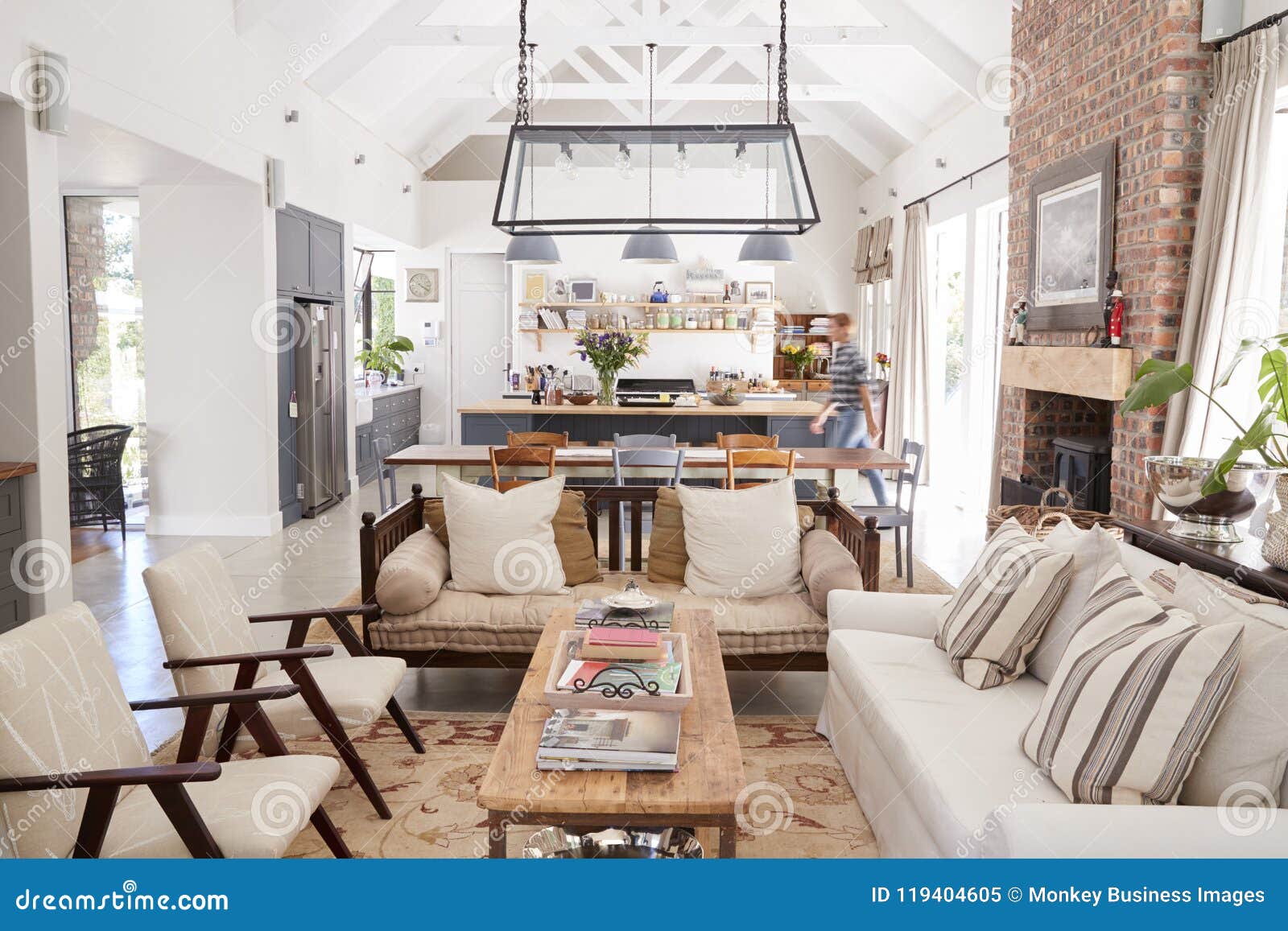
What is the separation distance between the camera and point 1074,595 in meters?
2.79

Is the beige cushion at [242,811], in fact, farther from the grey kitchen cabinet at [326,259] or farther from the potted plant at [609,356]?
the grey kitchen cabinet at [326,259]

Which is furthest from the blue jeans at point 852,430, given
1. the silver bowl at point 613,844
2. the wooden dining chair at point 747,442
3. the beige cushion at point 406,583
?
the silver bowl at point 613,844

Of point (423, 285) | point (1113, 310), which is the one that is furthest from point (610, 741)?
point (423, 285)

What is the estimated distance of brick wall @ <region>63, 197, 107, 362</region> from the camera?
7.20m

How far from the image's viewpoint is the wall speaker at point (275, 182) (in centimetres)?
675

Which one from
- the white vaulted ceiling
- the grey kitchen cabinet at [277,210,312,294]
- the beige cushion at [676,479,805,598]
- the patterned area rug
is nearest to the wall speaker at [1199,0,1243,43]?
the white vaulted ceiling

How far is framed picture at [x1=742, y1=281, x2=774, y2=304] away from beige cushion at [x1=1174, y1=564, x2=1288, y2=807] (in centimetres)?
947

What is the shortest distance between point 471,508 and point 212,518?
385 centimetres

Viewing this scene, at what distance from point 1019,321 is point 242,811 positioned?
17.6ft

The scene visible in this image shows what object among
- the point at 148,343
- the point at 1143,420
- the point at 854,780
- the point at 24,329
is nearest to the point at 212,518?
the point at 148,343

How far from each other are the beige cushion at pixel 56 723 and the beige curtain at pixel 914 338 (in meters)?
8.09

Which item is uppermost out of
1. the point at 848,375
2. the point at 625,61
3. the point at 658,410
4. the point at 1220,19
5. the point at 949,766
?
the point at 625,61

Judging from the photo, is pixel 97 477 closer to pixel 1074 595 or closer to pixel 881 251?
pixel 1074 595

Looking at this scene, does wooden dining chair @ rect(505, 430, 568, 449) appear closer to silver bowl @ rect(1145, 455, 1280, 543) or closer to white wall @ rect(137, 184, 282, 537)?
white wall @ rect(137, 184, 282, 537)
